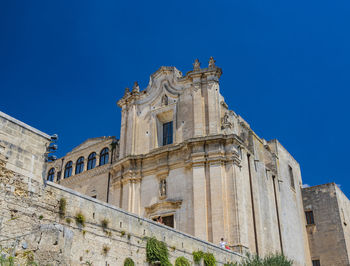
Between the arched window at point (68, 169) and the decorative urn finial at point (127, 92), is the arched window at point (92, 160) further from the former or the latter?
the decorative urn finial at point (127, 92)

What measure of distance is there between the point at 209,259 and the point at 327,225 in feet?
73.4

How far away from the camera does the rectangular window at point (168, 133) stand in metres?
30.3

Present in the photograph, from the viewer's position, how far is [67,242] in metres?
11.1

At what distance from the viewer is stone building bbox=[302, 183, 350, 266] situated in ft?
119

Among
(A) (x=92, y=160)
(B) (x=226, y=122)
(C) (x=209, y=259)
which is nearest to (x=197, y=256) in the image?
(C) (x=209, y=259)

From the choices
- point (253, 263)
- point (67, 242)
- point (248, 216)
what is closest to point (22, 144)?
point (67, 242)

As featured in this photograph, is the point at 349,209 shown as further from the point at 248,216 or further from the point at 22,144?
the point at 22,144

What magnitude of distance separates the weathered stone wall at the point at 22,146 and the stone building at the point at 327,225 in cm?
3033

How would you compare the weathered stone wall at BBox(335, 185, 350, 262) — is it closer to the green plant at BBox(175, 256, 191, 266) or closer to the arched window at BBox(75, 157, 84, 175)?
the arched window at BBox(75, 157, 84, 175)

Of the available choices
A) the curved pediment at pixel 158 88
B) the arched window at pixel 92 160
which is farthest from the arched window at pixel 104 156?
the curved pediment at pixel 158 88

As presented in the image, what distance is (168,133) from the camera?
101 ft

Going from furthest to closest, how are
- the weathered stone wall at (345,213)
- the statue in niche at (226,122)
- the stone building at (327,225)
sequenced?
the weathered stone wall at (345,213) < the stone building at (327,225) < the statue in niche at (226,122)

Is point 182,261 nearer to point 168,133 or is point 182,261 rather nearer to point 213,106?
point 213,106

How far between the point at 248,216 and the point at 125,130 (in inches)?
445
